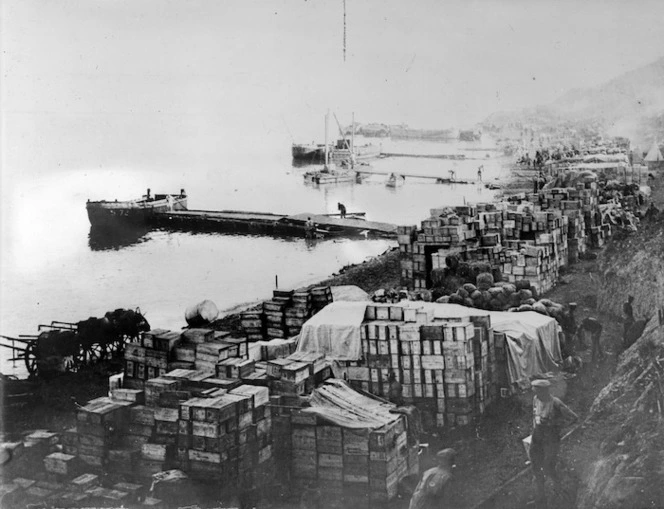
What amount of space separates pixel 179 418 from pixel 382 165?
89.8 metres

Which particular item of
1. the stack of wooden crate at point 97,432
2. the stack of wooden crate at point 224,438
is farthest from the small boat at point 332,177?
the stack of wooden crate at point 224,438

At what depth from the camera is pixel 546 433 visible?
755 cm

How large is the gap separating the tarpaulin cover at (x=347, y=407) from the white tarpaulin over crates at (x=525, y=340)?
85.7 inches

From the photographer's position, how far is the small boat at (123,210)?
49.1 metres

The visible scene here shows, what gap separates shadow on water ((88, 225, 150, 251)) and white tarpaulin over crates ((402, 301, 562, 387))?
35.7 meters

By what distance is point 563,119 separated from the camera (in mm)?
33000

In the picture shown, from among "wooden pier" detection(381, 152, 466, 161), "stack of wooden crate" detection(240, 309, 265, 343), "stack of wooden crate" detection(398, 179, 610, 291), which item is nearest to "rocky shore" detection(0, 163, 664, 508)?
"stack of wooden crate" detection(398, 179, 610, 291)

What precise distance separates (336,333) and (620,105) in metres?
19.5

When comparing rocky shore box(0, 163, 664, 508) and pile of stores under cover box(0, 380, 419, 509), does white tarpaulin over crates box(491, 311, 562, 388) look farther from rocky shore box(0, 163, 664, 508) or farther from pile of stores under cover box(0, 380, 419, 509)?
pile of stores under cover box(0, 380, 419, 509)

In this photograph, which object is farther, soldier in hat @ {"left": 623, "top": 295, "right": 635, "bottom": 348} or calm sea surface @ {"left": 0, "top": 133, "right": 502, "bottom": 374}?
calm sea surface @ {"left": 0, "top": 133, "right": 502, "bottom": 374}

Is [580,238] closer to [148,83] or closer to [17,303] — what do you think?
[148,83]

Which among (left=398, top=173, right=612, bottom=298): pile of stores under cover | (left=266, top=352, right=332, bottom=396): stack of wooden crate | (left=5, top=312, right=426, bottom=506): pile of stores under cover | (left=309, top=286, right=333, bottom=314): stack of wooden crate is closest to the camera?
(left=5, top=312, right=426, bottom=506): pile of stores under cover

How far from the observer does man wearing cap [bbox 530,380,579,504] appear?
24.8 feet

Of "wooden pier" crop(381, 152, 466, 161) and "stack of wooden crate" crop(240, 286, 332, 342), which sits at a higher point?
"wooden pier" crop(381, 152, 466, 161)
